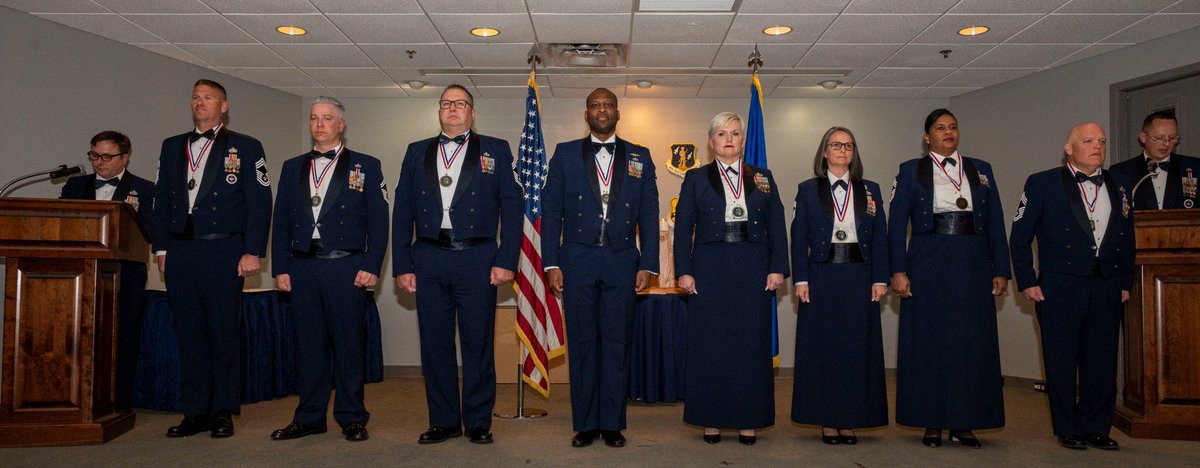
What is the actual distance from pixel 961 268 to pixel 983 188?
446 millimetres

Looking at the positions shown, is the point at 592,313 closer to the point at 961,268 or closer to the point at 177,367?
the point at 961,268

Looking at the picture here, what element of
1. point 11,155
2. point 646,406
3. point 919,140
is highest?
point 919,140

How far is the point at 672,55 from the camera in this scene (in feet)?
22.7

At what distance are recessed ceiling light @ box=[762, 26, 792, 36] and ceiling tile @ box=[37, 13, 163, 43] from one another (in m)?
4.82

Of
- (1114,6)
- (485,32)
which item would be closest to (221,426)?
(485,32)

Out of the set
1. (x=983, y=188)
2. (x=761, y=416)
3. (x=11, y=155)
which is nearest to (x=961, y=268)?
(x=983, y=188)

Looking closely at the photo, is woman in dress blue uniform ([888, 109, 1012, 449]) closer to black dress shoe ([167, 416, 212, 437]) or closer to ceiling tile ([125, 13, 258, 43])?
black dress shoe ([167, 416, 212, 437])

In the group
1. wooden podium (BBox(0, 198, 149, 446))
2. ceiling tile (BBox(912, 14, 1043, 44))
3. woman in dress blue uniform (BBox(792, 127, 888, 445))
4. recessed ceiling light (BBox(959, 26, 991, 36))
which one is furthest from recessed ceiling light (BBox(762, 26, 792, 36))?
wooden podium (BBox(0, 198, 149, 446))

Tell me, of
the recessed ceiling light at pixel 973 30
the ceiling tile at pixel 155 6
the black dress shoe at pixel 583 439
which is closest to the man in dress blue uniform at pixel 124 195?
the ceiling tile at pixel 155 6

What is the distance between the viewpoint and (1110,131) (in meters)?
6.86

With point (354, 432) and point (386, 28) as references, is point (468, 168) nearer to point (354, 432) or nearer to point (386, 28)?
point (354, 432)

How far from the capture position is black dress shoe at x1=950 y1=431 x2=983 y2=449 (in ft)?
13.6

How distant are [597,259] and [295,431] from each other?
185 cm

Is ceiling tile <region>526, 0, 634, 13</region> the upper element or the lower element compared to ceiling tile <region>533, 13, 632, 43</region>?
upper
